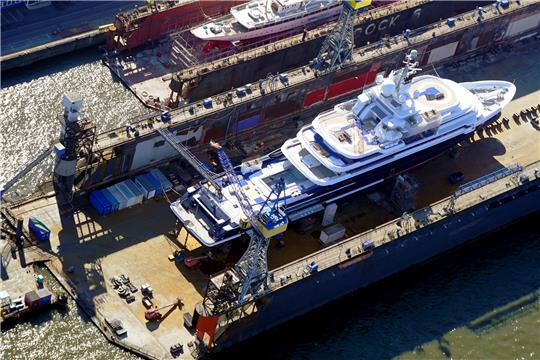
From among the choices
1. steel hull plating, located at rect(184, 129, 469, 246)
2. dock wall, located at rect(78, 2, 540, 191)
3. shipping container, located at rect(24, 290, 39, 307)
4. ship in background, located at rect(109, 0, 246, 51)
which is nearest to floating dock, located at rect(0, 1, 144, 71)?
ship in background, located at rect(109, 0, 246, 51)

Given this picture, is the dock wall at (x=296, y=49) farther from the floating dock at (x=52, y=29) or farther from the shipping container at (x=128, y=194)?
the shipping container at (x=128, y=194)

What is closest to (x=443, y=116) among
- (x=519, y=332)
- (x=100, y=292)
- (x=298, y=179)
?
(x=298, y=179)

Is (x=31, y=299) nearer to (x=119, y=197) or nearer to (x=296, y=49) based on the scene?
(x=119, y=197)

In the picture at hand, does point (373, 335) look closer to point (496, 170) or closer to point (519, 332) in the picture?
point (519, 332)

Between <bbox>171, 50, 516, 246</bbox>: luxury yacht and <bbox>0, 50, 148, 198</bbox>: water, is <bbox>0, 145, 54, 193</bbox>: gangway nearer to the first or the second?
<bbox>0, 50, 148, 198</bbox>: water

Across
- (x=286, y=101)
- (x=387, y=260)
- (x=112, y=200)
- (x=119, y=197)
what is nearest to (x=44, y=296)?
(x=112, y=200)

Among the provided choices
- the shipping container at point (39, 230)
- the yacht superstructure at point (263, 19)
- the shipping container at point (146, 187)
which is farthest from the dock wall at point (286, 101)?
the yacht superstructure at point (263, 19)
